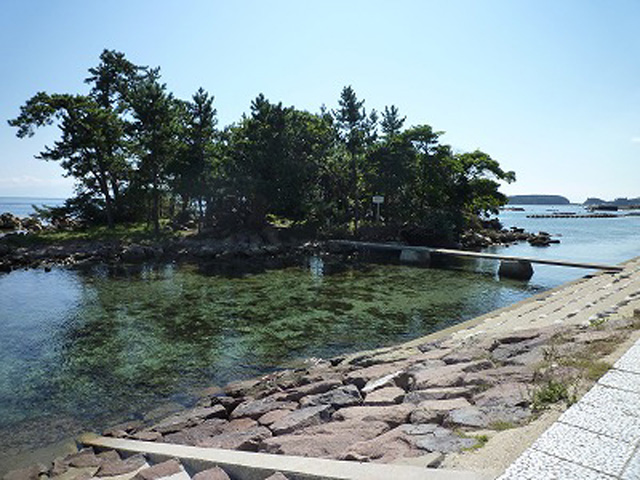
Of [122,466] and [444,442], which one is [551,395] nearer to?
[444,442]

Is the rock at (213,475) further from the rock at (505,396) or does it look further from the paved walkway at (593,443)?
the rock at (505,396)

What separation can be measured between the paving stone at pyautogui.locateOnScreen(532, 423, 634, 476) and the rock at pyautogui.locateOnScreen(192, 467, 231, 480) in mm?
2688

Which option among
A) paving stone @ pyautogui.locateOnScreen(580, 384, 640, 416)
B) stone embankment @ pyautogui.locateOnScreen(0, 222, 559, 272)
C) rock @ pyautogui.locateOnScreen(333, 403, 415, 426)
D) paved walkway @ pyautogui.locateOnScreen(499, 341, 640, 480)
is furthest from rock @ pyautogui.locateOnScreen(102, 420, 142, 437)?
stone embankment @ pyautogui.locateOnScreen(0, 222, 559, 272)

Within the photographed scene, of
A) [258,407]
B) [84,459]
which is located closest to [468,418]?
[258,407]

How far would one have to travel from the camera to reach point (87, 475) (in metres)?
4.96

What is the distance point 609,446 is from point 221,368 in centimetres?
836

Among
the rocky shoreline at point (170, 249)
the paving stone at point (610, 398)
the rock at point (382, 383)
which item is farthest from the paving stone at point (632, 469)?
the rocky shoreline at point (170, 249)

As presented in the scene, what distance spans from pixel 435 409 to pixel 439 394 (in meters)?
0.59

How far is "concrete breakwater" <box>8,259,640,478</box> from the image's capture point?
373 cm

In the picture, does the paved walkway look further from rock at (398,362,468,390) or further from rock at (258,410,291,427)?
rock at (258,410,291,427)

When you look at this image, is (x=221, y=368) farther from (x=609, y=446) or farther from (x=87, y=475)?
(x=609, y=446)

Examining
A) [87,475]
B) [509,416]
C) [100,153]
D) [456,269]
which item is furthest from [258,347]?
[100,153]

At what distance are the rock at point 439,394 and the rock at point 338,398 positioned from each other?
0.83m

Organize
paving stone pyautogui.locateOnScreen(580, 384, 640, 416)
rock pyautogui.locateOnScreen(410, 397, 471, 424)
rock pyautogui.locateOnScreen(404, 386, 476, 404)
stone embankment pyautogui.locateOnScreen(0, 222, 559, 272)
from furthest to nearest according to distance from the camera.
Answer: stone embankment pyautogui.locateOnScreen(0, 222, 559, 272) → rock pyautogui.locateOnScreen(404, 386, 476, 404) → rock pyautogui.locateOnScreen(410, 397, 471, 424) → paving stone pyautogui.locateOnScreen(580, 384, 640, 416)
